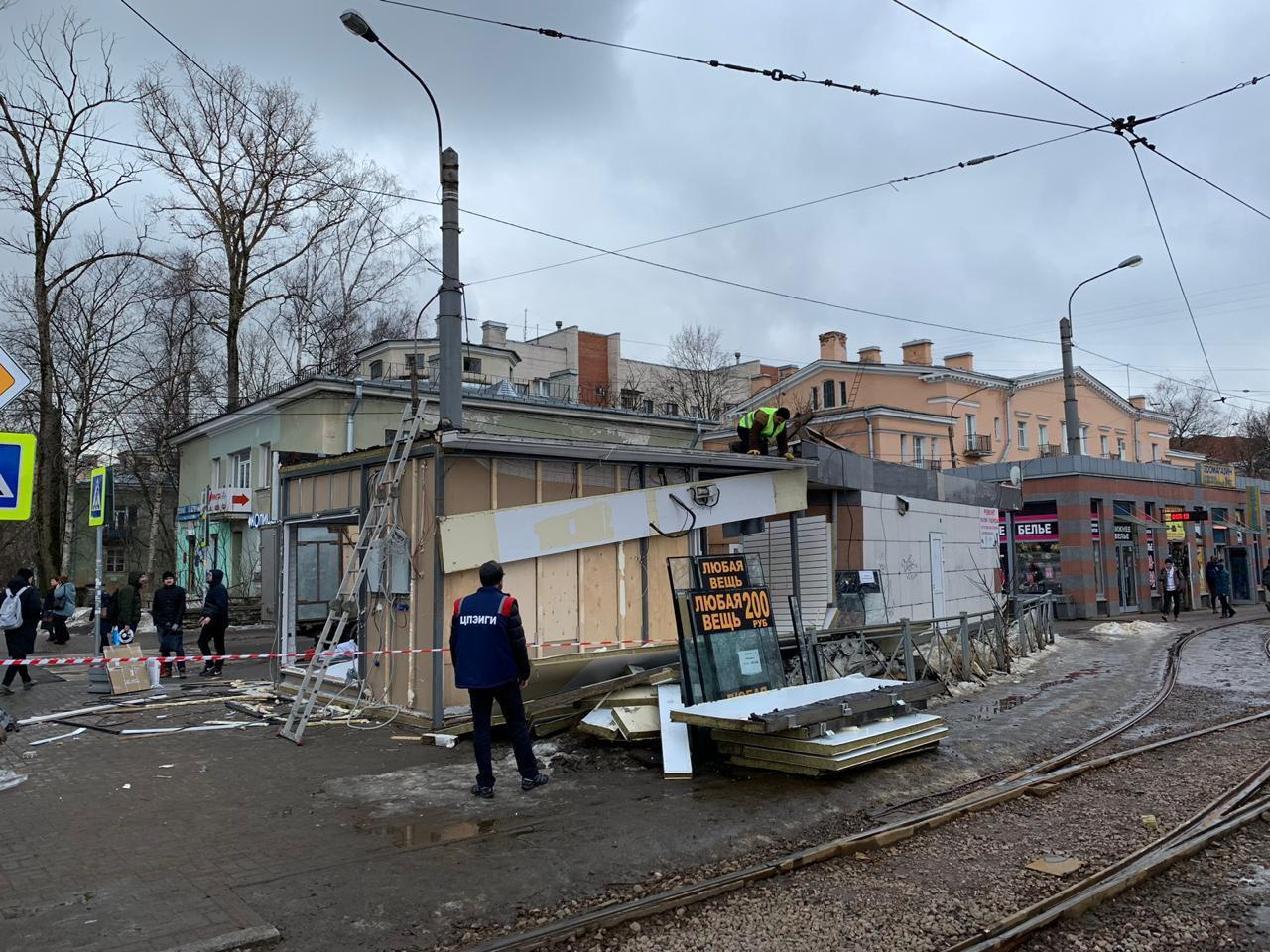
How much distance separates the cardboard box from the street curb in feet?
31.2

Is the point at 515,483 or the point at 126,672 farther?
the point at 126,672

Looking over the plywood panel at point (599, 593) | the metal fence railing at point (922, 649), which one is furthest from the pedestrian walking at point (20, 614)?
the metal fence railing at point (922, 649)

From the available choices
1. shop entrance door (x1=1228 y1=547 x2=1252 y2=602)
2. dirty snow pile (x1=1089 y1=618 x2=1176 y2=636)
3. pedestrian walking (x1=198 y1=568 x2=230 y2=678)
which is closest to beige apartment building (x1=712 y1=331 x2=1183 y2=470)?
shop entrance door (x1=1228 y1=547 x2=1252 y2=602)

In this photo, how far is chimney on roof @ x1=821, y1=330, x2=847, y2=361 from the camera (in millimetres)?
53906

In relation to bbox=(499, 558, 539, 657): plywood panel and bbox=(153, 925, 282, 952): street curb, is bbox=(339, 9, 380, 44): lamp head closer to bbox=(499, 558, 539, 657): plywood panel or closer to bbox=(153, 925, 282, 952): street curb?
bbox=(499, 558, 539, 657): plywood panel

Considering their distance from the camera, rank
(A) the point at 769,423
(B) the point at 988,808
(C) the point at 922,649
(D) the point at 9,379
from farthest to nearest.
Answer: (A) the point at 769,423 < (C) the point at 922,649 < (B) the point at 988,808 < (D) the point at 9,379

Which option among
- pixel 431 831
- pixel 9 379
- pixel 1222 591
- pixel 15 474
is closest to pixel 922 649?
pixel 431 831

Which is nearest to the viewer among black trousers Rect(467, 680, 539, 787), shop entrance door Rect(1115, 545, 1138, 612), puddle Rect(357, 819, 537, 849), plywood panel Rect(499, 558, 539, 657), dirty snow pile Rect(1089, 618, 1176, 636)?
puddle Rect(357, 819, 537, 849)

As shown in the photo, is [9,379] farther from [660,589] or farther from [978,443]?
[978,443]

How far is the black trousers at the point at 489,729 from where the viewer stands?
24.5 feet

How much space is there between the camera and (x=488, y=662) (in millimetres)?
7496

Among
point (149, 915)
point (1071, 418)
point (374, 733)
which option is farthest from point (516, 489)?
point (1071, 418)

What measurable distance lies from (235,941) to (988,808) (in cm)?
535

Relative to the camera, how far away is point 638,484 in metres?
11.9
